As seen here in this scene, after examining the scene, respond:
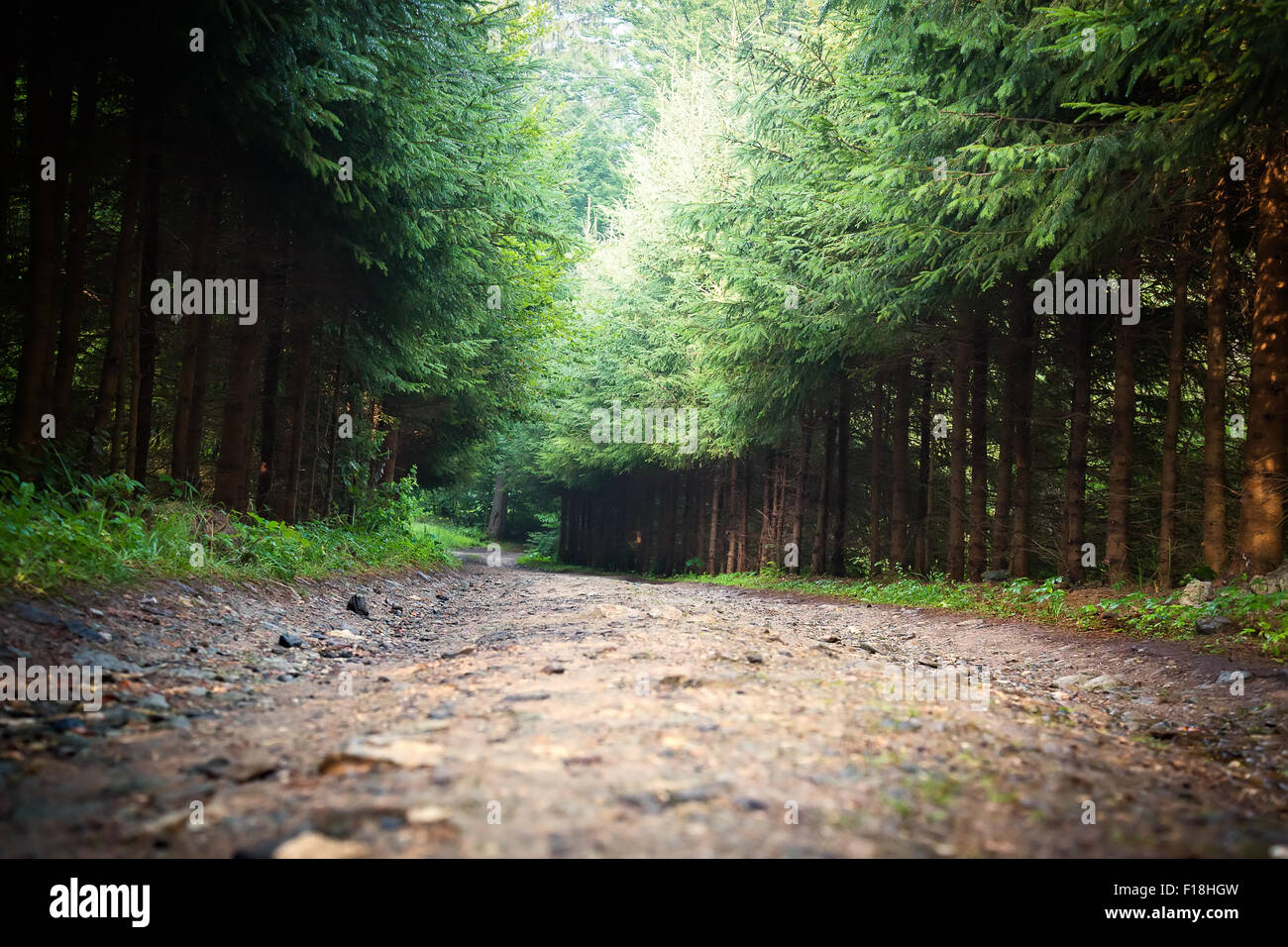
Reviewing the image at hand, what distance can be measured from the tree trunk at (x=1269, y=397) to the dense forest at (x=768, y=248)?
0.09 ft

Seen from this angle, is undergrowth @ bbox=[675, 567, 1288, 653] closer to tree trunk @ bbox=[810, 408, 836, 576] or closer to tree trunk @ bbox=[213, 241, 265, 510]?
tree trunk @ bbox=[810, 408, 836, 576]

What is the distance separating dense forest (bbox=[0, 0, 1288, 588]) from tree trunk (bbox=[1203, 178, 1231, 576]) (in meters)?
0.03

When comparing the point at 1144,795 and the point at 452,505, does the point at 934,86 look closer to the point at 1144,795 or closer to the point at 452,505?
the point at 1144,795

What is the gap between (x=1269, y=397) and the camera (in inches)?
287

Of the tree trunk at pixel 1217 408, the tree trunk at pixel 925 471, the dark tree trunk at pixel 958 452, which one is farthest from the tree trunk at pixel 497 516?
the tree trunk at pixel 1217 408

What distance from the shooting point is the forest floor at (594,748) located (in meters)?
2.06

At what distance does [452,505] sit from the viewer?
54.7 meters

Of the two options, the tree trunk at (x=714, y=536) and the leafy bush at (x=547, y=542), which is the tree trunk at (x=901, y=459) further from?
the leafy bush at (x=547, y=542)

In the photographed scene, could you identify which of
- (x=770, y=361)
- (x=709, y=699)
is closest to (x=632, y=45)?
(x=770, y=361)

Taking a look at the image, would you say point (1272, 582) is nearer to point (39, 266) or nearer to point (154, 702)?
point (154, 702)
